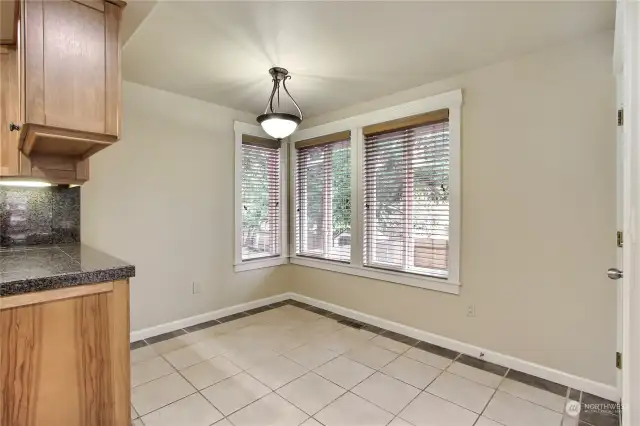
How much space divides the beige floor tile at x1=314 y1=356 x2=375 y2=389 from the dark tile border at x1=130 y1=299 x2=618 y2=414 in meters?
0.66

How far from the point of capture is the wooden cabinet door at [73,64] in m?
1.42

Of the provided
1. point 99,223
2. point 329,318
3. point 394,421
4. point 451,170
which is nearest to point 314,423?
point 394,421

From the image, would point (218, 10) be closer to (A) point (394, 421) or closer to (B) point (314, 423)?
(B) point (314, 423)

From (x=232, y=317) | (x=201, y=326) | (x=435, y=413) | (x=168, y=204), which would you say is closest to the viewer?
(x=435, y=413)

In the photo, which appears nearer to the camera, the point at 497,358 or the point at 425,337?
the point at 497,358

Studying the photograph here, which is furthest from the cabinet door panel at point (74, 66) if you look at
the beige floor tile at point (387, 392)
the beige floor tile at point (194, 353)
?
the beige floor tile at point (387, 392)

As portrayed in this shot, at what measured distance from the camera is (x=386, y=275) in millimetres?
3285

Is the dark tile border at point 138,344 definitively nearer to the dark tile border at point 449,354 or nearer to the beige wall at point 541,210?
the dark tile border at point 449,354

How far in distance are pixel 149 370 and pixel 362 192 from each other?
8.16 feet

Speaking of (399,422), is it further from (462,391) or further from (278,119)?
(278,119)

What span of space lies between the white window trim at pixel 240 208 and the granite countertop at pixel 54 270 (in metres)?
1.90

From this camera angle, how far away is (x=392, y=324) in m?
3.24

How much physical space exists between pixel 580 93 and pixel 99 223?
3.83 m

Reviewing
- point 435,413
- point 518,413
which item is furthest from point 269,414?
point 518,413
